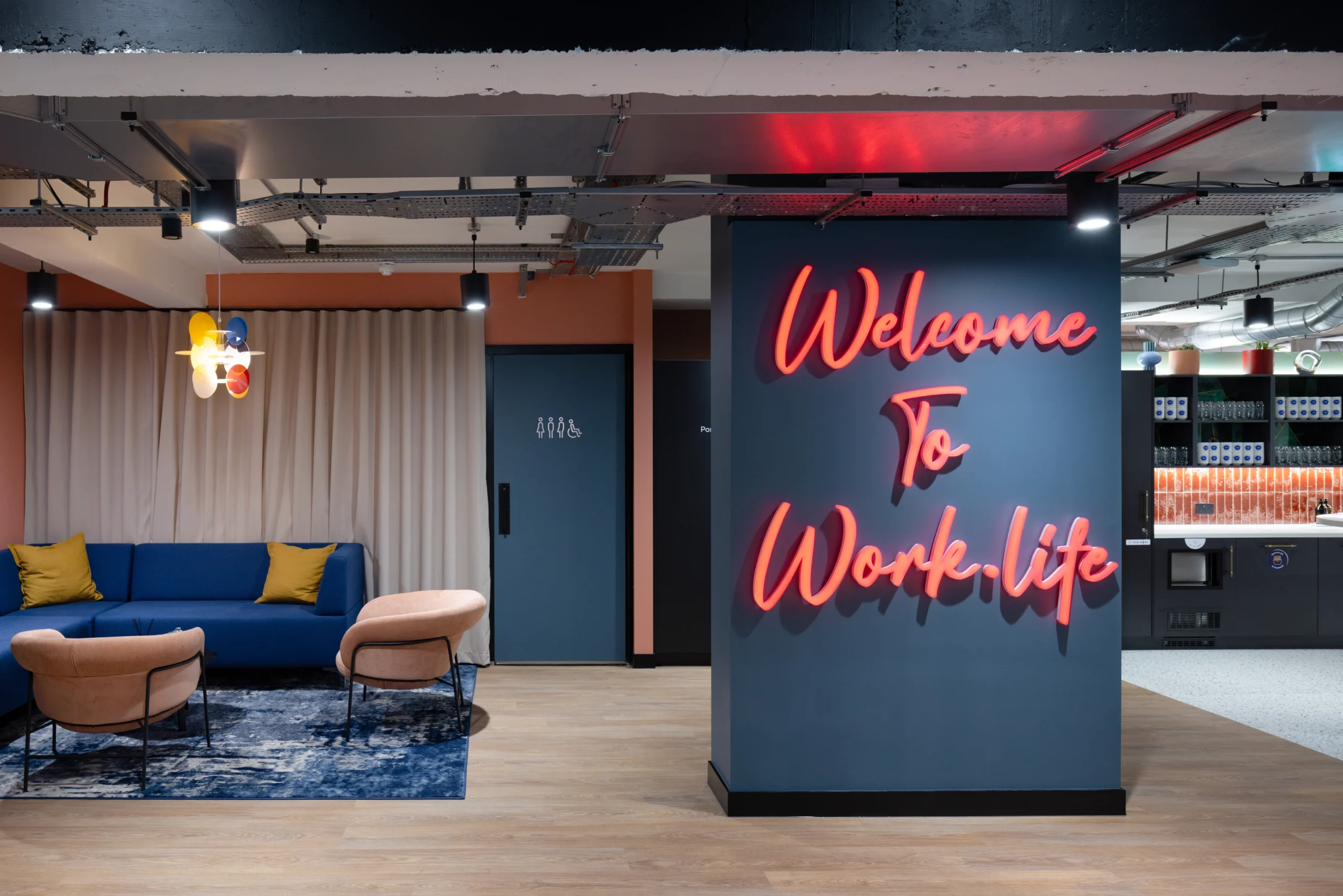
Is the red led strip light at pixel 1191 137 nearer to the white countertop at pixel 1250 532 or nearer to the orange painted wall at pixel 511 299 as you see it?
the orange painted wall at pixel 511 299

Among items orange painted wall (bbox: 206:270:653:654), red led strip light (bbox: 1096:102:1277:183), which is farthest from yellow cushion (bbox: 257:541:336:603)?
red led strip light (bbox: 1096:102:1277:183)

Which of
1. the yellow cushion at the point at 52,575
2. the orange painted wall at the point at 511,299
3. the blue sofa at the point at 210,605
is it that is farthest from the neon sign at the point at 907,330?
the yellow cushion at the point at 52,575

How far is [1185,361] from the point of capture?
7.60 meters

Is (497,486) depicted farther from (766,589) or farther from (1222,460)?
(1222,460)

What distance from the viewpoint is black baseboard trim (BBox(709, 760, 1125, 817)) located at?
→ 352cm

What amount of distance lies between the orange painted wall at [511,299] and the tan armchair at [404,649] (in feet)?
8.15

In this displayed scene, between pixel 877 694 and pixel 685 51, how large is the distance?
282 centimetres

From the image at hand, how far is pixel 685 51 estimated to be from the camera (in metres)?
1.51

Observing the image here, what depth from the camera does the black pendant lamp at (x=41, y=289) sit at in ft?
17.0

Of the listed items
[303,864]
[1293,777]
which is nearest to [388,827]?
[303,864]

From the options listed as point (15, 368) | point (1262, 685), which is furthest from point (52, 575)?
point (1262, 685)

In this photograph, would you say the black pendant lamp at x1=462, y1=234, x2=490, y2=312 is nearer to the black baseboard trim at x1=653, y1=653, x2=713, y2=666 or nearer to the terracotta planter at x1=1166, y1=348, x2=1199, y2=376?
the black baseboard trim at x1=653, y1=653, x2=713, y2=666

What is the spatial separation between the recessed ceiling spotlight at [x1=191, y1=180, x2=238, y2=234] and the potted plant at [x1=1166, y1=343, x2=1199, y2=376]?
24.5ft

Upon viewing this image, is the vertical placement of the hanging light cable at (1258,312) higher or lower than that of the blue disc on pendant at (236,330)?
higher
